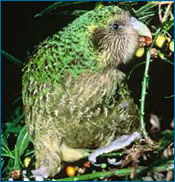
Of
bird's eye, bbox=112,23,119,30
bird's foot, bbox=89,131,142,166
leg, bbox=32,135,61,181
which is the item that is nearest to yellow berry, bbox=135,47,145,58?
bird's eye, bbox=112,23,119,30

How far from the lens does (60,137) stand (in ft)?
7.03

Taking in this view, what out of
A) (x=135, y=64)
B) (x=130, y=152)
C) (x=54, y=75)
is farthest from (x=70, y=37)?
(x=130, y=152)

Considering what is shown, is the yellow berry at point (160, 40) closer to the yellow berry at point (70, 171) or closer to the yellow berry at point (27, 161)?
Result: the yellow berry at point (70, 171)

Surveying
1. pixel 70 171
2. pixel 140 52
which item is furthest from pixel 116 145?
pixel 140 52

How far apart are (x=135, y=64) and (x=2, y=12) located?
0.79 meters

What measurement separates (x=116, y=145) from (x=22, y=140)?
486mm

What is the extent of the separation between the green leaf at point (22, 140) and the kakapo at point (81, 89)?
111 mm

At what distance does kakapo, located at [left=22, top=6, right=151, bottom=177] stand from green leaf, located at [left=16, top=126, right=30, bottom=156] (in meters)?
0.11

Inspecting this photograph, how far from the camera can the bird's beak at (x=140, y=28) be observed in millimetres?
1994

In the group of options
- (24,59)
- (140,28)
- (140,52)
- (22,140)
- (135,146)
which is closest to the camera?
(135,146)

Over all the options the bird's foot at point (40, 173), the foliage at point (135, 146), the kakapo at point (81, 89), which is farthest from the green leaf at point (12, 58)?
the bird's foot at point (40, 173)

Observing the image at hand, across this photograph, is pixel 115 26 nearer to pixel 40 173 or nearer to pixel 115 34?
pixel 115 34

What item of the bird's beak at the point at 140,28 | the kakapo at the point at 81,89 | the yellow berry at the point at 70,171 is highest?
the bird's beak at the point at 140,28

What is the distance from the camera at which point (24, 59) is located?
8.05 feet
